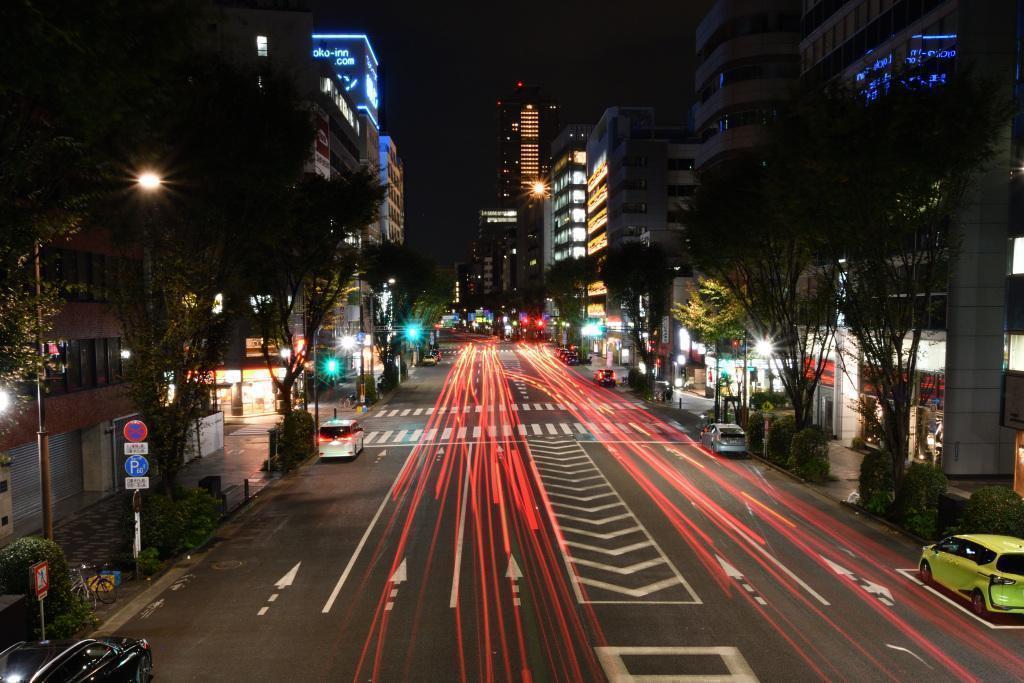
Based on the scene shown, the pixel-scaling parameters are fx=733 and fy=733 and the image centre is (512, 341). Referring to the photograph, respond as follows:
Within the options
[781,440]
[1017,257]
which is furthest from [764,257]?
[1017,257]

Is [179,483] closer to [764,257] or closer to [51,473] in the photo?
[51,473]

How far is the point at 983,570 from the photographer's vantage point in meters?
14.7

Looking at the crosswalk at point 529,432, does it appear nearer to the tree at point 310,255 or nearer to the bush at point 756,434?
the bush at point 756,434

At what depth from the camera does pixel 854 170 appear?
2081cm

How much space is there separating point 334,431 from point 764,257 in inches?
809

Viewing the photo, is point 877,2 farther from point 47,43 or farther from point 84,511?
point 84,511

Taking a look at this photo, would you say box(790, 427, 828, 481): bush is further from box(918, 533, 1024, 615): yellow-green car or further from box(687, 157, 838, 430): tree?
box(918, 533, 1024, 615): yellow-green car

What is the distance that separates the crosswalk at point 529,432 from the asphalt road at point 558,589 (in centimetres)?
871

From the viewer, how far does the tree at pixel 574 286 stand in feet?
344

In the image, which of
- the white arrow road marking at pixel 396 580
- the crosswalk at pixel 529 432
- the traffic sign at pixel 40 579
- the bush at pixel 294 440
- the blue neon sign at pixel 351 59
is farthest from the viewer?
the blue neon sign at pixel 351 59

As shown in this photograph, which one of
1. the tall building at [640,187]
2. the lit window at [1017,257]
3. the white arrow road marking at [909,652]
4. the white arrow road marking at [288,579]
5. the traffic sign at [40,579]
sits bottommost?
the white arrow road marking at [288,579]

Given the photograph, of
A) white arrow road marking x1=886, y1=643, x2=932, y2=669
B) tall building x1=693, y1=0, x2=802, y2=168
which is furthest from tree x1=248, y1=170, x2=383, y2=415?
tall building x1=693, y1=0, x2=802, y2=168

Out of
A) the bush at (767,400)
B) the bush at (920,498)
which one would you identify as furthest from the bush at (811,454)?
the bush at (767,400)

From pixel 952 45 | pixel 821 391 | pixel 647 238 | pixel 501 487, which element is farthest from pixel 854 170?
pixel 647 238
